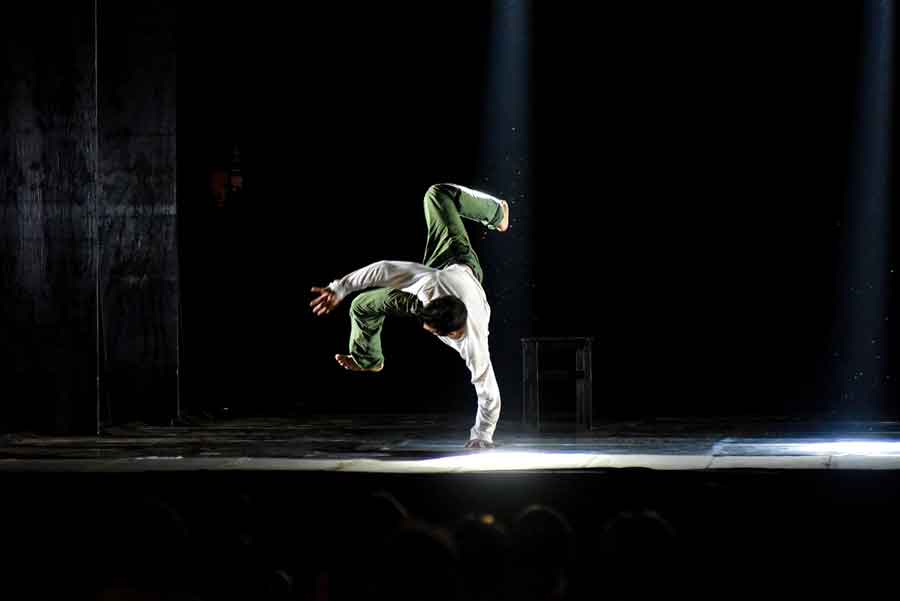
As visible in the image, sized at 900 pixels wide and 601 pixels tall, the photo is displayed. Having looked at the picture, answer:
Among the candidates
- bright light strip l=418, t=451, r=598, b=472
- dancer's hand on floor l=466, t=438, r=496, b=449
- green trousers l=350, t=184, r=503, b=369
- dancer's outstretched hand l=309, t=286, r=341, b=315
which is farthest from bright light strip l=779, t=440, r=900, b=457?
dancer's outstretched hand l=309, t=286, r=341, b=315

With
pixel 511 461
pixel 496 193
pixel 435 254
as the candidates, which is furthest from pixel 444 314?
pixel 496 193

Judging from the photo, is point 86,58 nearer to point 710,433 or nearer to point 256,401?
point 256,401

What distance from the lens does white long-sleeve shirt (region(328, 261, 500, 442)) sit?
23.5 ft

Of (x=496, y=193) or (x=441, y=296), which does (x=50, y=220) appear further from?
(x=496, y=193)

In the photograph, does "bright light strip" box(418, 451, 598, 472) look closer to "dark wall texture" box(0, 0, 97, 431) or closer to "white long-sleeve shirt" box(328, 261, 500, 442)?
"white long-sleeve shirt" box(328, 261, 500, 442)

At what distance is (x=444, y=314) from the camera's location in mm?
7035

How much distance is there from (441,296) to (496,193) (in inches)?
165

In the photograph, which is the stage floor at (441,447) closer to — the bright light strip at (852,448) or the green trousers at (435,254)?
the bright light strip at (852,448)

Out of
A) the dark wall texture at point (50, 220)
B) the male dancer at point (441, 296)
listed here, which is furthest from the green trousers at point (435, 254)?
the dark wall texture at point (50, 220)

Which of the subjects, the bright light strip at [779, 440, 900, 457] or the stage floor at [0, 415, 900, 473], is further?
the bright light strip at [779, 440, 900, 457]

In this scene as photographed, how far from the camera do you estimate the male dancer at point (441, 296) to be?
7.09m

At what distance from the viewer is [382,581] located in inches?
196

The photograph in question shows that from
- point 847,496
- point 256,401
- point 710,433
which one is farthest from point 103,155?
point 847,496

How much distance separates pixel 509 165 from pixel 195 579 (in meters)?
6.51
